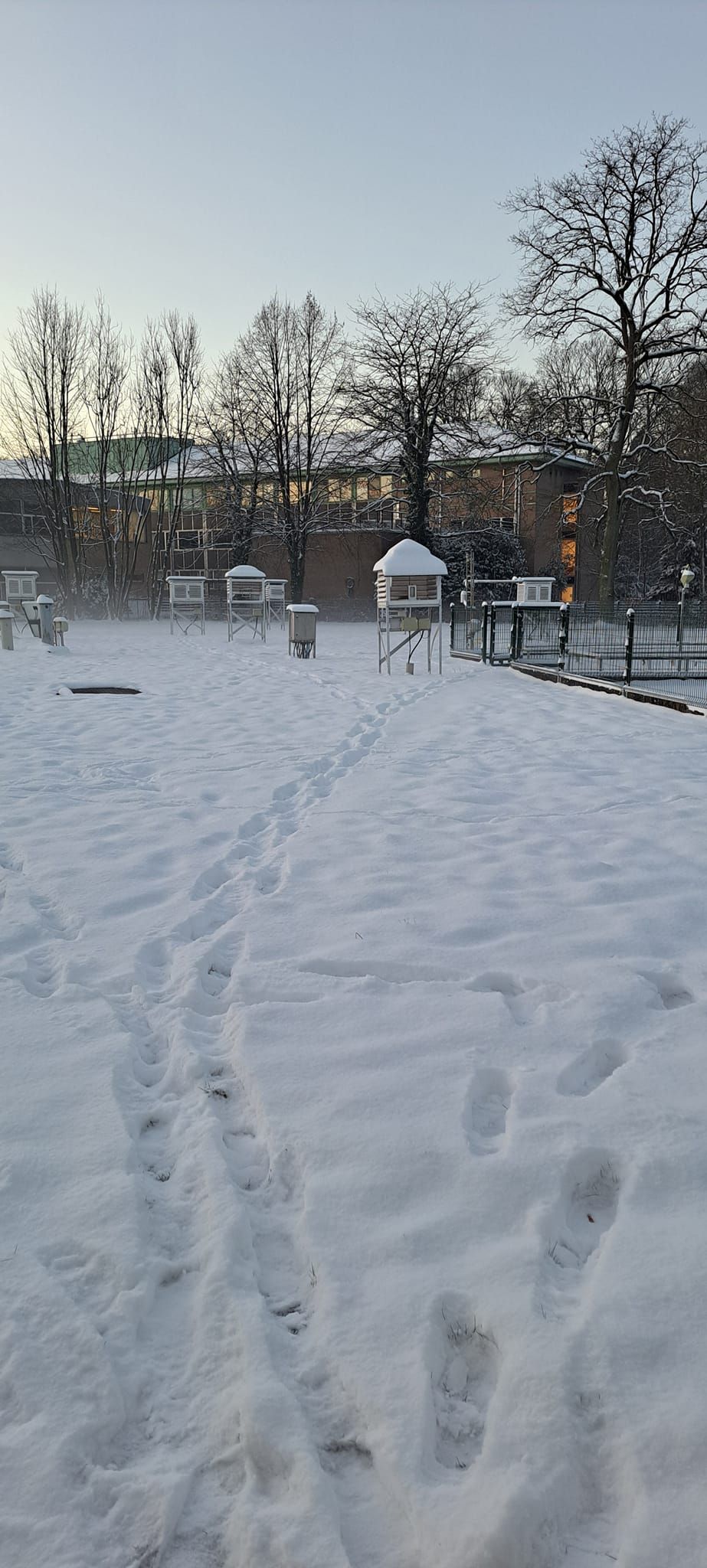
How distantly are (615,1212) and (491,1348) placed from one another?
1.70 feet

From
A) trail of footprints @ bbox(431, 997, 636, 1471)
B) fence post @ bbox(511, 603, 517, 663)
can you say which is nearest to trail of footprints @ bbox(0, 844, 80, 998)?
trail of footprints @ bbox(431, 997, 636, 1471)

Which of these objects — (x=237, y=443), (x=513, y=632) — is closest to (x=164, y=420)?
(x=237, y=443)

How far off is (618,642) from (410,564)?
4376mm

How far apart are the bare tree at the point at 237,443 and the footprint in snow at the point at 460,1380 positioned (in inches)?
1536

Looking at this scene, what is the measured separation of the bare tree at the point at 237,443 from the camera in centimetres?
3788

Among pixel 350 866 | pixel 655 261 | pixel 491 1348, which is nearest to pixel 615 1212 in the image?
pixel 491 1348

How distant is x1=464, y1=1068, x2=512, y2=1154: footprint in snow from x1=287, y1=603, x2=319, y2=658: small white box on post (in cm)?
Result: 1635

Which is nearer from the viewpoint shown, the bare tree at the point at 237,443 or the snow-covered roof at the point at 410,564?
the snow-covered roof at the point at 410,564

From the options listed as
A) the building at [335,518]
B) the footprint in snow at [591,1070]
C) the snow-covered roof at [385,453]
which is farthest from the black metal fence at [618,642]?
the building at [335,518]

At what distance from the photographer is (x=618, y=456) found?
Answer: 1120 inches

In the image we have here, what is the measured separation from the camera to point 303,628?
18.8 metres

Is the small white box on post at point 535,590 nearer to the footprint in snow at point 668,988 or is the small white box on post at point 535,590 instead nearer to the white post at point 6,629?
the white post at point 6,629

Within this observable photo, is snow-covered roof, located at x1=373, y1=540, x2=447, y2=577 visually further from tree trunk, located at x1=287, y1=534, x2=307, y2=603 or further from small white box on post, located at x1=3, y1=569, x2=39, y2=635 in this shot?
tree trunk, located at x1=287, y1=534, x2=307, y2=603

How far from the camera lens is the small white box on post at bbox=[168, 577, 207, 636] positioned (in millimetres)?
26594
